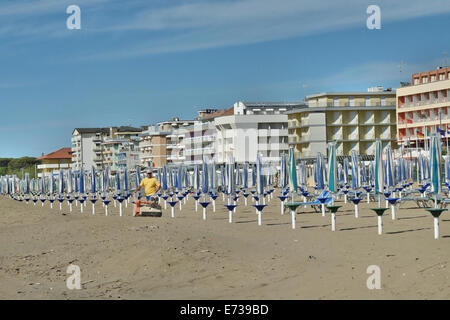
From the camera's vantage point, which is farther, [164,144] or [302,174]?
[164,144]

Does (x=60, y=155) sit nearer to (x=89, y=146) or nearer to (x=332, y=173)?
(x=89, y=146)

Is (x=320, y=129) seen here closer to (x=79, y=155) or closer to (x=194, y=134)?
(x=194, y=134)

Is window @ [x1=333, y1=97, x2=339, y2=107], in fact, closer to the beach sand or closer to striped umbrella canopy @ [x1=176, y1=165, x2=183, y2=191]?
striped umbrella canopy @ [x1=176, y1=165, x2=183, y2=191]

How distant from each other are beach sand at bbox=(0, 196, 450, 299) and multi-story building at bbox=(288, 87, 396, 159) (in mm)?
61368

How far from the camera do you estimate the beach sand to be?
1169 cm

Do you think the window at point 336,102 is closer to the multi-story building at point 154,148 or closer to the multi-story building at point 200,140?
the multi-story building at point 200,140

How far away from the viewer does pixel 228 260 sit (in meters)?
14.7

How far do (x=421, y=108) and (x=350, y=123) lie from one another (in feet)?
33.9

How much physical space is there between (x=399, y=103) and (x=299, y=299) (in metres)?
71.7

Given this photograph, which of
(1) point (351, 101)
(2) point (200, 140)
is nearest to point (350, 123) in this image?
(1) point (351, 101)

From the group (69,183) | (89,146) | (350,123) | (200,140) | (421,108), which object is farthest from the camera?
(89,146)

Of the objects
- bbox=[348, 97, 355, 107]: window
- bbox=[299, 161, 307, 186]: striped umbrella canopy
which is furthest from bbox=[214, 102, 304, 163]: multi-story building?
bbox=[299, 161, 307, 186]: striped umbrella canopy

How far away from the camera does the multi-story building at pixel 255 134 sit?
90.8 m
